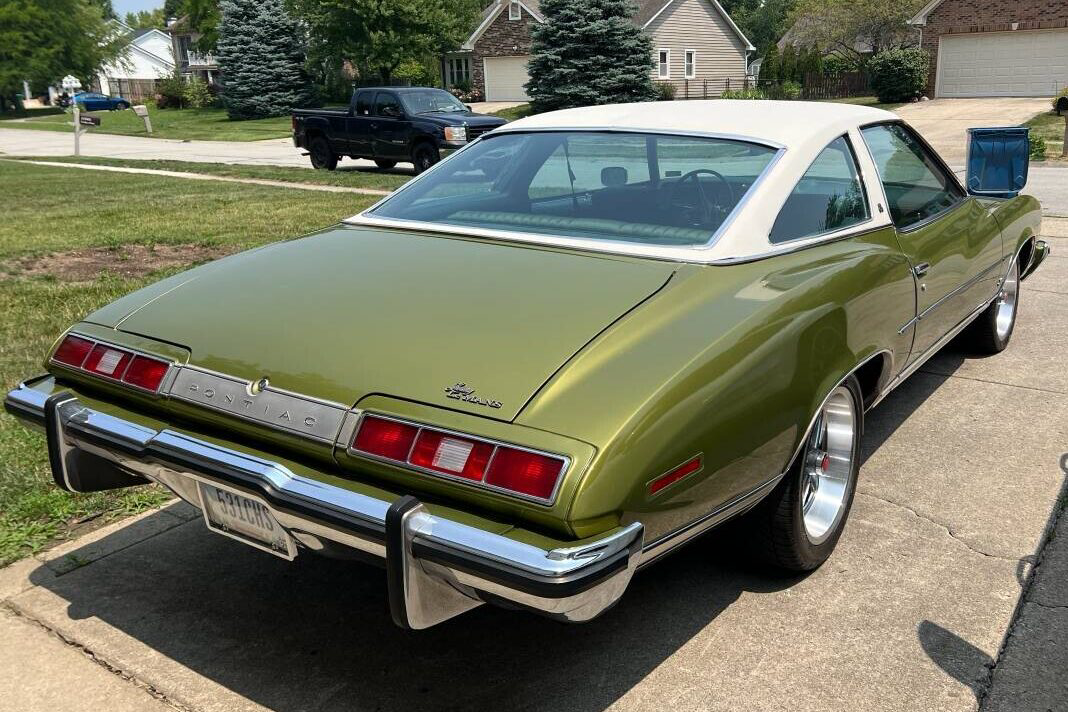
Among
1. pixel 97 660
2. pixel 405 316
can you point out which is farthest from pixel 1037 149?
pixel 97 660

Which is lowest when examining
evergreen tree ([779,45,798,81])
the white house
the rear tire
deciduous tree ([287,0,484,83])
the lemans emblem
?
the rear tire

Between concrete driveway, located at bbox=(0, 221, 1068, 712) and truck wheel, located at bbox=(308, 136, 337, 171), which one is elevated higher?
truck wheel, located at bbox=(308, 136, 337, 171)

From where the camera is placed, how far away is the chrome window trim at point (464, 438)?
2162mm

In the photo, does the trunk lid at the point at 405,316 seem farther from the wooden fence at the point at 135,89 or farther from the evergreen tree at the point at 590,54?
the wooden fence at the point at 135,89

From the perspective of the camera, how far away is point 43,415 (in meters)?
3.02

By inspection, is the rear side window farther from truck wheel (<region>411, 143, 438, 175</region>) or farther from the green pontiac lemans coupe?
the green pontiac lemans coupe

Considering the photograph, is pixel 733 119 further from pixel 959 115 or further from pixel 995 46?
pixel 995 46

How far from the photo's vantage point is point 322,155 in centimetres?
1877

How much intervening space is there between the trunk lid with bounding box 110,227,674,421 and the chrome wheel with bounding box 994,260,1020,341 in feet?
11.3

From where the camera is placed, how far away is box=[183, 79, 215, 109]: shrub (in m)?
47.7

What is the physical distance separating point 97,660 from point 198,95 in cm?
4924

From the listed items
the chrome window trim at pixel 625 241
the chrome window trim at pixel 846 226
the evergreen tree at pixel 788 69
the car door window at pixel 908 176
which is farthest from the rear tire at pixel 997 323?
the evergreen tree at pixel 788 69

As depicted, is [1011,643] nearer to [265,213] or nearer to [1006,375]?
[1006,375]

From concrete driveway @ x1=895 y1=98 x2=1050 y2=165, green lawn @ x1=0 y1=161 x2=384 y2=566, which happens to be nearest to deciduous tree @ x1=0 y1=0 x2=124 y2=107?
green lawn @ x1=0 y1=161 x2=384 y2=566
